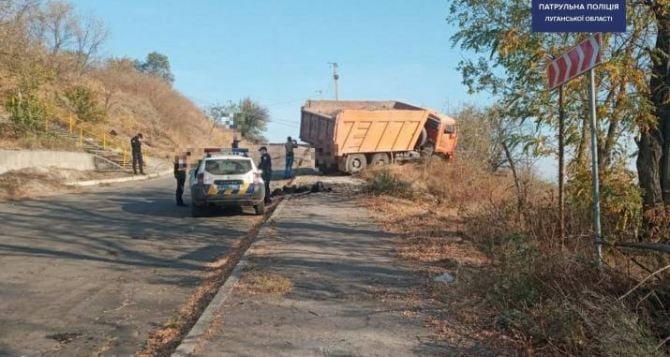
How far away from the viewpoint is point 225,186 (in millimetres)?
15367

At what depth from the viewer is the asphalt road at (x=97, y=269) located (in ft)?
20.5

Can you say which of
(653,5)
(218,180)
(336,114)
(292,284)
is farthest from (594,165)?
(336,114)

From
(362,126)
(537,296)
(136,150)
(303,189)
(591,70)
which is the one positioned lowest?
(537,296)

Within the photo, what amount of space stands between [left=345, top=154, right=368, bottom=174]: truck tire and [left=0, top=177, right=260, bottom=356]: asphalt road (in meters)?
9.56

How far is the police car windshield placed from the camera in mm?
15742

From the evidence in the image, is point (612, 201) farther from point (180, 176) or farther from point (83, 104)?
point (83, 104)

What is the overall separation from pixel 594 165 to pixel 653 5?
14.1 feet

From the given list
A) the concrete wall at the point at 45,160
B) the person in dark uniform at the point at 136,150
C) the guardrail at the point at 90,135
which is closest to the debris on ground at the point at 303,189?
the concrete wall at the point at 45,160

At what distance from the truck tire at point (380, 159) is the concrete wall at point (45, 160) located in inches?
504

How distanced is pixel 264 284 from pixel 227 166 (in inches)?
343

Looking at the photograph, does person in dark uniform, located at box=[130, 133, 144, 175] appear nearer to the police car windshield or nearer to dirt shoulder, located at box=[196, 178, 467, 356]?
the police car windshield

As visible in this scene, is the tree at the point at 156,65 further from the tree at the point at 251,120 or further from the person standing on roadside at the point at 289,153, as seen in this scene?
the person standing on roadside at the point at 289,153

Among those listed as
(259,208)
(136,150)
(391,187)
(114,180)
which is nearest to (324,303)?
(259,208)

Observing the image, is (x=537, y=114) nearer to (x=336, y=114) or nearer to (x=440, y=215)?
(x=440, y=215)
